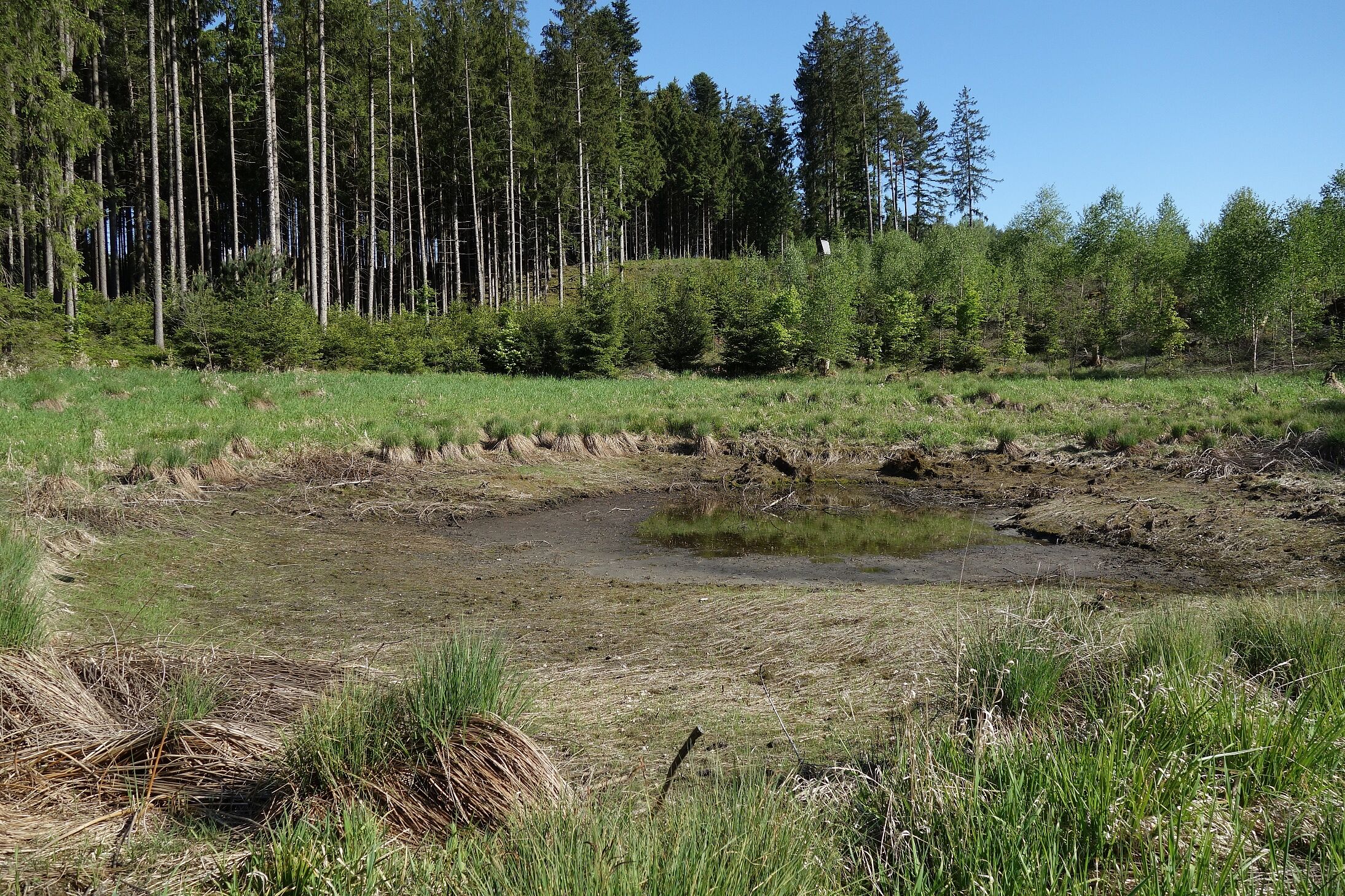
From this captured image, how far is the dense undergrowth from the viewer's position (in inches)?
94.6

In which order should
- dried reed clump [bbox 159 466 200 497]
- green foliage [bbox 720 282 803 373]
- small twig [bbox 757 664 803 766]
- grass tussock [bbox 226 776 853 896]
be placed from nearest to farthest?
1. grass tussock [bbox 226 776 853 896]
2. small twig [bbox 757 664 803 766]
3. dried reed clump [bbox 159 466 200 497]
4. green foliage [bbox 720 282 803 373]

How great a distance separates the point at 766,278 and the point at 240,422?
3714 centimetres

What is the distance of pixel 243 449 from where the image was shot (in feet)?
40.8

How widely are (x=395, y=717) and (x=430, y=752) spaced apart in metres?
0.26

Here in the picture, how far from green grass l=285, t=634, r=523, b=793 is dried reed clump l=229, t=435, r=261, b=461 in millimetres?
9774

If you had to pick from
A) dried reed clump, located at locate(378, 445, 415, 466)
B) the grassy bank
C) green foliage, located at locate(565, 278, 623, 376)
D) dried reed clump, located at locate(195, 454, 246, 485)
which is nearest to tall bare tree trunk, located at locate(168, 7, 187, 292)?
the grassy bank

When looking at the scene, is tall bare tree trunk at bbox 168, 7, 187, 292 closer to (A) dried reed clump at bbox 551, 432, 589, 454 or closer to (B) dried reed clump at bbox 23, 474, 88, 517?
(A) dried reed clump at bbox 551, 432, 589, 454

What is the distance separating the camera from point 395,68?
3984 cm

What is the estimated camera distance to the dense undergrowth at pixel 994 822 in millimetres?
2402

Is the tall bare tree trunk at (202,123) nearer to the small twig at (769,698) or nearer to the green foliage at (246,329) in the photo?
the green foliage at (246,329)

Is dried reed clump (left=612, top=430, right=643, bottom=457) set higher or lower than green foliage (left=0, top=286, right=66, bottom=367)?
lower

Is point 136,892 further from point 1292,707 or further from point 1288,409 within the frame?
point 1288,409

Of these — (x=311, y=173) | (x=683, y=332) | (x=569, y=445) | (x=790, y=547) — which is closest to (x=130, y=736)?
(x=790, y=547)

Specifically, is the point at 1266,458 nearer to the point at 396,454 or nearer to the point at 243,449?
the point at 396,454
